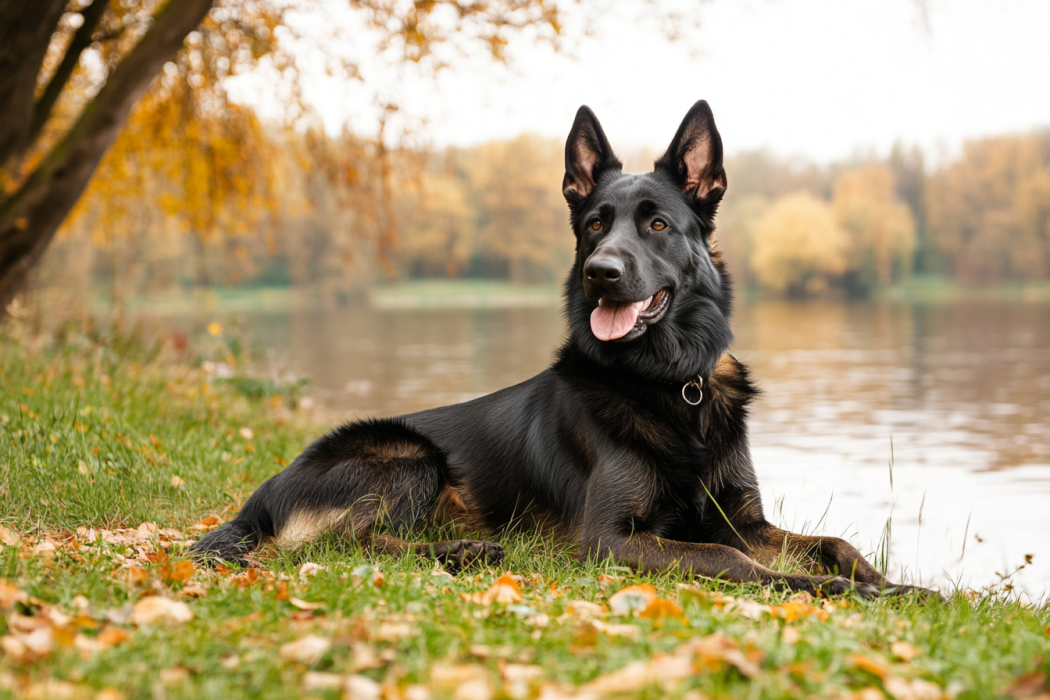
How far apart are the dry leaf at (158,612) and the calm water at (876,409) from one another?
3.06 metres

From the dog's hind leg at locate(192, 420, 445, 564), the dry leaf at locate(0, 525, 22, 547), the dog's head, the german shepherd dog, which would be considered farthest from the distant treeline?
the dog's head

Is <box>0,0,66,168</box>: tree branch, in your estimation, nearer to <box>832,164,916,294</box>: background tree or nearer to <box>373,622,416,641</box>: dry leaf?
<box>373,622,416,641</box>: dry leaf

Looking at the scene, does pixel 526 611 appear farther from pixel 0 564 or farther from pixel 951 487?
pixel 951 487

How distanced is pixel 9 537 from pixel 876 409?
11.3 metres

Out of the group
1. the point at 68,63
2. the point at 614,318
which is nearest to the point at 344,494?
the point at 614,318

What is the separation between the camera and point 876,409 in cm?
1195

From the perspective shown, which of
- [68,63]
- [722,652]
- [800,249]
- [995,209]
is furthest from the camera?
[995,209]

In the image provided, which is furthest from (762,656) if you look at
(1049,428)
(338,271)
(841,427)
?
(338,271)

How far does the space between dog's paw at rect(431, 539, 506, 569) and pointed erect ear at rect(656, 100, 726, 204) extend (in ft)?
6.74

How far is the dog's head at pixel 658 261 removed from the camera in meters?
3.84

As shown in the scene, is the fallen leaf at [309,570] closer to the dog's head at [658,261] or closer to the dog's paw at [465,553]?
the dog's paw at [465,553]

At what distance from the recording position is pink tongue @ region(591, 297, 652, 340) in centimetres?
382

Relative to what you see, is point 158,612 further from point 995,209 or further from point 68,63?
point 995,209

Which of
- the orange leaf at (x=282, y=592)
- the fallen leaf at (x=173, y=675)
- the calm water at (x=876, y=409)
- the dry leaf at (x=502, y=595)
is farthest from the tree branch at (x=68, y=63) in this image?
the fallen leaf at (x=173, y=675)
